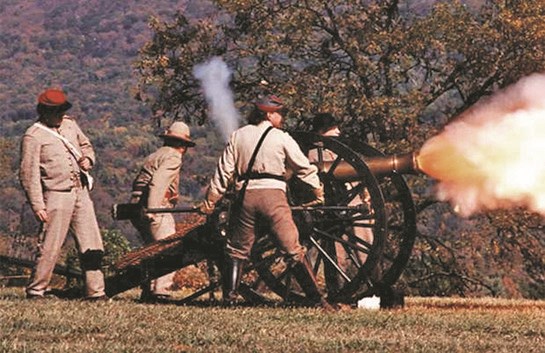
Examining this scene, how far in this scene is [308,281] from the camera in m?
11.4

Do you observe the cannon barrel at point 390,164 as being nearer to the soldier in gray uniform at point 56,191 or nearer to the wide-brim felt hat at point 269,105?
the wide-brim felt hat at point 269,105

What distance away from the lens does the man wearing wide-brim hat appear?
13.1 metres

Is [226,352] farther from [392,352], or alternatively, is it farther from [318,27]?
[318,27]

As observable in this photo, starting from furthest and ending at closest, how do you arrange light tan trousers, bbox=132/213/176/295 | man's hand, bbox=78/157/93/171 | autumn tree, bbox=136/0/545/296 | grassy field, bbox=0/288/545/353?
autumn tree, bbox=136/0/545/296 → light tan trousers, bbox=132/213/176/295 → man's hand, bbox=78/157/93/171 → grassy field, bbox=0/288/545/353

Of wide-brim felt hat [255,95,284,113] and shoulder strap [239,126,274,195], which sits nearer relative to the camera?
shoulder strap [239,126,274,195]

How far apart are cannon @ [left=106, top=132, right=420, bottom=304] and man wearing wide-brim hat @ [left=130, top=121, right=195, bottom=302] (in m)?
0.75

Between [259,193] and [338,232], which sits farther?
[338,232]

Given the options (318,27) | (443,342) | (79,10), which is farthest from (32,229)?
(79,10)

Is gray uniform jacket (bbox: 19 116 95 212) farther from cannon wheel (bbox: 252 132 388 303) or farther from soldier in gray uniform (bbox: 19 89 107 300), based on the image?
cannon wheel (bbox: 252 132 388 303)

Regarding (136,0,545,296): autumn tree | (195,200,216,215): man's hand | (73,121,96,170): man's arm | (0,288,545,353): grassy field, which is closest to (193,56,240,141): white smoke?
(136,0,545,296): autumn tree

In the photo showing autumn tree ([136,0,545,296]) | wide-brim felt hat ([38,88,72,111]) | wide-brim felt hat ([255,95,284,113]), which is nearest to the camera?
wide-brim felt hat ([255,95,284,113])

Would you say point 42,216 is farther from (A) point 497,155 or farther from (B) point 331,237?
(A) point 497,155

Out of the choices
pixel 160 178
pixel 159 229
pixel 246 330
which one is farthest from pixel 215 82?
pixel 246 330

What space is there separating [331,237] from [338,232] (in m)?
0.19
